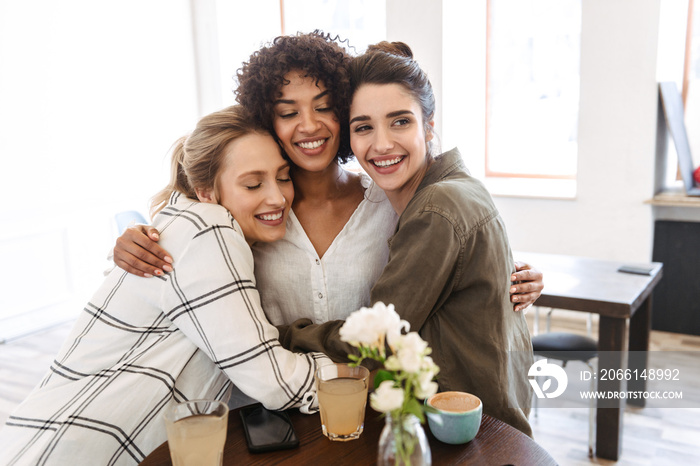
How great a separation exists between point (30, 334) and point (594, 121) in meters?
4.19

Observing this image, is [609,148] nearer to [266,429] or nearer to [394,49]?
[394,49]

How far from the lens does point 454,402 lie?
1110 millimetres

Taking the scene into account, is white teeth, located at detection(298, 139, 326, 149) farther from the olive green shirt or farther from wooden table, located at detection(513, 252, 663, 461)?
wooden table, located at detection(513, 252, 663, 461)

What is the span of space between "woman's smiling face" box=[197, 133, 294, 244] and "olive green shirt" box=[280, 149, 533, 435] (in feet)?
0.98

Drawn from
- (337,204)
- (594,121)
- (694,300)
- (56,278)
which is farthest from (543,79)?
(56,278)

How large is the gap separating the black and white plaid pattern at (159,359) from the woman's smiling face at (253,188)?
0.13 m

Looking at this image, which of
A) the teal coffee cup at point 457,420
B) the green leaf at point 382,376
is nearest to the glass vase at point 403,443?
the green leaf at point 382,376

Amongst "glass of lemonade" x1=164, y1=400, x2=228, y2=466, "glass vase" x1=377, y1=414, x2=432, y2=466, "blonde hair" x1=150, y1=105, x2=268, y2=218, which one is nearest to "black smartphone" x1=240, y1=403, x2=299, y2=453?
"glass of lemonade" x1=164, y1=400, x2=228, y2=466

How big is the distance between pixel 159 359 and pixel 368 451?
0.51m

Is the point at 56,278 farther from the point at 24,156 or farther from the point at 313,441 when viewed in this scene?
the point at 313,441

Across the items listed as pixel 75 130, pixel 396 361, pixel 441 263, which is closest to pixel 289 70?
pixel 441 263

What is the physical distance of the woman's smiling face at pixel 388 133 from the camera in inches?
58.0

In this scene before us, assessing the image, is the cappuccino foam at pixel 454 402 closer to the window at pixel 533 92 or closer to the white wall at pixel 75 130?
the window at pixel 533 92

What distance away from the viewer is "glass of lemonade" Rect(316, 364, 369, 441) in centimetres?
105
